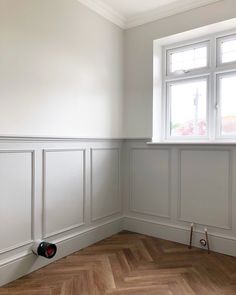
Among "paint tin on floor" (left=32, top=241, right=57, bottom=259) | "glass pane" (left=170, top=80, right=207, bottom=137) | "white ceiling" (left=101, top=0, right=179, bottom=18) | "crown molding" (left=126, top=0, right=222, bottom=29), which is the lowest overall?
"paint tin on floor" (left=32, top=241, right=57, bottom=259)

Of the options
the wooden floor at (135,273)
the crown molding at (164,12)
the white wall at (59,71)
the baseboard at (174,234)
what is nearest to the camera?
the wooden floor at (135,273)

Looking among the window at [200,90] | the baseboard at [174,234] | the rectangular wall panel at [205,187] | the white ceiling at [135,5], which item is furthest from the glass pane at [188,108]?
the baseboard at [174,234]

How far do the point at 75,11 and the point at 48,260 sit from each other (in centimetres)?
242

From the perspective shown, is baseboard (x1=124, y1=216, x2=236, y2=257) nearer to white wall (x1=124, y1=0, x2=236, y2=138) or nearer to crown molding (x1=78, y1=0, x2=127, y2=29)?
white wall (x1=124, y1=0, x2=236, y2=138)

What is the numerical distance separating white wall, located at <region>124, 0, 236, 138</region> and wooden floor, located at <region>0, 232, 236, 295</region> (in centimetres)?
133

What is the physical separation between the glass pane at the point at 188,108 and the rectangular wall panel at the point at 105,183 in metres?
0.82

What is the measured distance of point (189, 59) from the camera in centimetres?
307

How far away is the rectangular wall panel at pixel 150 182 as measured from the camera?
3.01 m

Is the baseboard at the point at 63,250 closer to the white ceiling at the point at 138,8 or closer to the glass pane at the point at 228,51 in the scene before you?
the glass pane at the point at 228,51

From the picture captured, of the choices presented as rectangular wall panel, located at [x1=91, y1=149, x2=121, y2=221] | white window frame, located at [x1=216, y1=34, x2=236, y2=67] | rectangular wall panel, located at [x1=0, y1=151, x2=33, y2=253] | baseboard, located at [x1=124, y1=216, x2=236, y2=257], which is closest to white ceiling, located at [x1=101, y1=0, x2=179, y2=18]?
white window frame, located at [x1=216, y1=34, x2=236, y2=67]

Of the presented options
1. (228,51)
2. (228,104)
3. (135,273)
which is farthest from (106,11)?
(135,273)

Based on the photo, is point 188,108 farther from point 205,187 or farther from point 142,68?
point 205,187

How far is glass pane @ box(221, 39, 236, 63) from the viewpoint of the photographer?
278cm

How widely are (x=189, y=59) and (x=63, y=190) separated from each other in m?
2.07
